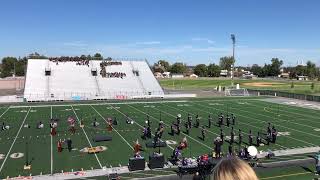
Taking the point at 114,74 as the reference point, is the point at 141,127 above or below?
below

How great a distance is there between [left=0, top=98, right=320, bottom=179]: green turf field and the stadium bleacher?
12.7 meters

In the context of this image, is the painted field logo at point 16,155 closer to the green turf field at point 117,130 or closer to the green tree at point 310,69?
the green turf field at point 117,130

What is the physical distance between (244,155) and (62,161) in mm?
10424

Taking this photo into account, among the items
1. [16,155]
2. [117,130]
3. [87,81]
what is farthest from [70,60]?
[16,155]

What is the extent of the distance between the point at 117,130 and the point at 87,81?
39447 millimetres

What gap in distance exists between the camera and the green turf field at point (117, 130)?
21.9 metres

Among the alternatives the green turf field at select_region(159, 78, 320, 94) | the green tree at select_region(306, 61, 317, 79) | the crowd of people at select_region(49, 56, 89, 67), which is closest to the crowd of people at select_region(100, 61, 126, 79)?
the crowd of people at select_region(49, 56, 89, 67)

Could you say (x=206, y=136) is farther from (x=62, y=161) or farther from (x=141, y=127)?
(x=62, y=161)

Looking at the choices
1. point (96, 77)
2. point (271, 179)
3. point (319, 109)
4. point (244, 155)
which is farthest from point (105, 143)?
point (96, 77)

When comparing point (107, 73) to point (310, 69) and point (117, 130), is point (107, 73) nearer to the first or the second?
point (117, 130)

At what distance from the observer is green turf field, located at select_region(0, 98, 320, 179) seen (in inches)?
864

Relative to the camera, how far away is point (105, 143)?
87.1 feet

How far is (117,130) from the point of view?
31.6 m

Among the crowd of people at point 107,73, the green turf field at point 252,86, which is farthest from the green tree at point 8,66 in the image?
the crowd of people at point 107,73
